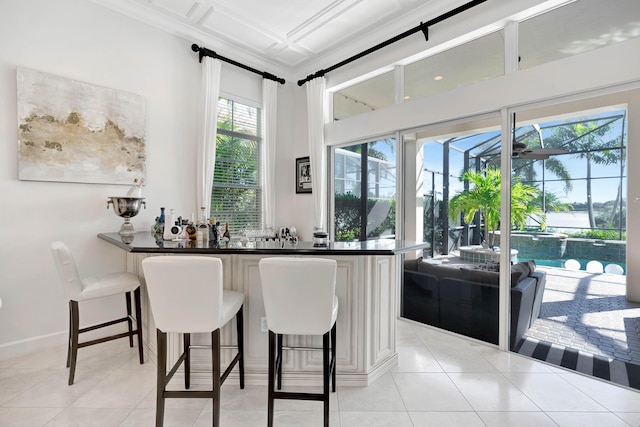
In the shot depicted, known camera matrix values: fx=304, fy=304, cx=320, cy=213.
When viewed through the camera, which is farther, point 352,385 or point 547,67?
point 547,67

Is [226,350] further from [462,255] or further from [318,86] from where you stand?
[318,86]

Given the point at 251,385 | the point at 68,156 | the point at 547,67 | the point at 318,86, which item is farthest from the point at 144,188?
the point at 547,67

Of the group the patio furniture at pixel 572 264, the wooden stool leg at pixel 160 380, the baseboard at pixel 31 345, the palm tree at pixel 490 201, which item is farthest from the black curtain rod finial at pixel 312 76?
the baseboard at pixel 31 345

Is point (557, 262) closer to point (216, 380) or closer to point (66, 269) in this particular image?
point (216, 380)

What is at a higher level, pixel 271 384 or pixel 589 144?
pixel 589 144

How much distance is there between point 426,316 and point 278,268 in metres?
Result: 2.39

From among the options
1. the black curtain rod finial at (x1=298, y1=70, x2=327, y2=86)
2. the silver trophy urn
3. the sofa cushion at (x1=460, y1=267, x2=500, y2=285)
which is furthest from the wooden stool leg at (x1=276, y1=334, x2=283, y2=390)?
the black curtain rod finial at (x1=298, y1=70, x2=327, y2=86)

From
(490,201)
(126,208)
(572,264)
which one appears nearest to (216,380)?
(126,208)

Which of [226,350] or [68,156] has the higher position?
[68,156]

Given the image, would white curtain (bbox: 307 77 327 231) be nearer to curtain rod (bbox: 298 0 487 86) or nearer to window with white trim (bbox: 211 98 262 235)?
curtain rod (bbox: 298 0 487 86)

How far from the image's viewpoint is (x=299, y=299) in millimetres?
1717

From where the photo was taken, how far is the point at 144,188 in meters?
3.35

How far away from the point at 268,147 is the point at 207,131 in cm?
94

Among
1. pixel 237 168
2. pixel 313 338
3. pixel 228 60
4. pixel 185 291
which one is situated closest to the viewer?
pixel 185 291
